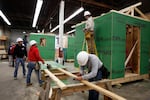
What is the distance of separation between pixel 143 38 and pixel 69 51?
8256mm

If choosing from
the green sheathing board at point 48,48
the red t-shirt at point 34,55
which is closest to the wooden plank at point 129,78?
the red t-shirt at point 34,55

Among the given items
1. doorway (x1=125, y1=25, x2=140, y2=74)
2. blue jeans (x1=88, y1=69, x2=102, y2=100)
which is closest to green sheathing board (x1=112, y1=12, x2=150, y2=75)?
doorway (x1=125, y1=25, x2=140, y2=74)

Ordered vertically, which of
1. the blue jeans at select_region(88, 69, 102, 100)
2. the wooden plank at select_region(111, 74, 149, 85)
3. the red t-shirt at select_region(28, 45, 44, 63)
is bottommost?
the wooden plank at select_region(111, 74, 149, 85)

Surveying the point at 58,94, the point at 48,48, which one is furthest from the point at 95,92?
the point at 48,48

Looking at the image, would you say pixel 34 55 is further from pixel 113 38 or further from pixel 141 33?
pixel 141 33

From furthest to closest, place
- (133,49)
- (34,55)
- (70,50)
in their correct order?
(70,50)
(133,49)
(34,55)

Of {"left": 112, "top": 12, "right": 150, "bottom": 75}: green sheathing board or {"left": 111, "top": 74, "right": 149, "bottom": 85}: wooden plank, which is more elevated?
{"left": 112, "top": 12, "right": 150, "bottom": 75}: green sheathing board

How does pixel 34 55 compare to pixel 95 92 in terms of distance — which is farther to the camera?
pixel 34 55

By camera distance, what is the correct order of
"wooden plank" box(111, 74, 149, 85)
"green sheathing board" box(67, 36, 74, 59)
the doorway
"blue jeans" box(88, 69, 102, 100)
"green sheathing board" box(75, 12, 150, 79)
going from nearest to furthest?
"blue jeans" box(88, 69, 102, 100)
"green sheathing board" box(75, 12, 150, 79)
"wooden plank" box(111, 74, 149, 85)
the doorway
"green sheathing board" box(67, 36, 74, 59)

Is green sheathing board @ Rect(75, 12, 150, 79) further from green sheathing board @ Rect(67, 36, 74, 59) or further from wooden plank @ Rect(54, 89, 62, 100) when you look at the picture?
green sheathing board @ Rect(67, 36, 74, 59)

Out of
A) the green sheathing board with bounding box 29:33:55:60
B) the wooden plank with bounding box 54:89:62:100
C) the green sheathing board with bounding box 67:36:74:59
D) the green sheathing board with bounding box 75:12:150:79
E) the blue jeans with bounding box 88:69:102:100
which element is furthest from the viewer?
the green sheathing board with bounding box 67:36:74:59

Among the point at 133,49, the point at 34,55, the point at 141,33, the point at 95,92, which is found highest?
the point at 141,33

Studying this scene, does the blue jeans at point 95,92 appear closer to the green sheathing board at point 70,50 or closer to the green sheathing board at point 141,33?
the green sheathing board at point 141,33

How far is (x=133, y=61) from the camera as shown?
684 cm
